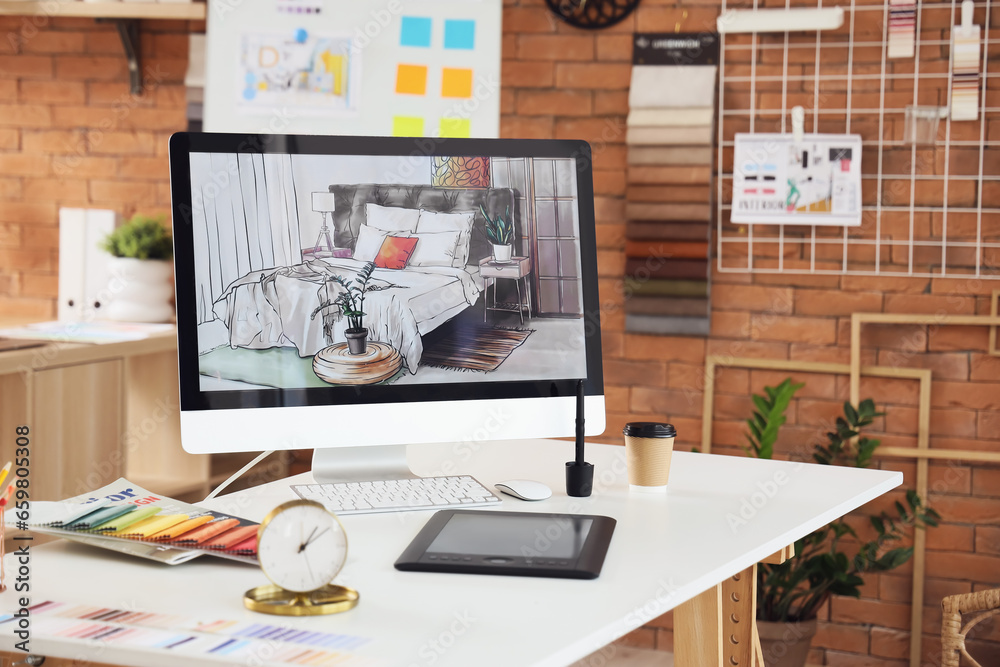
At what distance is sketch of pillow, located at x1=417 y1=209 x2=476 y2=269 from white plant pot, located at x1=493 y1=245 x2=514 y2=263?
0.04 m

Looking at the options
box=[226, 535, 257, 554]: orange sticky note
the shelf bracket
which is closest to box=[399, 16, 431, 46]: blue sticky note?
the shelf bracket

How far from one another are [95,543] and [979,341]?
85.6 inches

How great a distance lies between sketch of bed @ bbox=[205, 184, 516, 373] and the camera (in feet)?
4.54

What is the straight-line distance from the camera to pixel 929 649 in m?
2.55

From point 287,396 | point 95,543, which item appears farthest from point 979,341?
point 95,543

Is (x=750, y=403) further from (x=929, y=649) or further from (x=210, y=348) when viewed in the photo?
(x=210, y=348)

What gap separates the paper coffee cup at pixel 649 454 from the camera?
145 centimetres

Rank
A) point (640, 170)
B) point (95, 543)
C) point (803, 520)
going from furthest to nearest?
point (640, 170)
point (803, 520)
point (95, 543)

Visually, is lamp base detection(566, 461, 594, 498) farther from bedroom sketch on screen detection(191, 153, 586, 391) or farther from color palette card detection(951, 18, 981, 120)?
color palette card detection(951, 18, 981, 120)

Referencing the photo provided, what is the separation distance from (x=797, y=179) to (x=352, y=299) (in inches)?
61.2

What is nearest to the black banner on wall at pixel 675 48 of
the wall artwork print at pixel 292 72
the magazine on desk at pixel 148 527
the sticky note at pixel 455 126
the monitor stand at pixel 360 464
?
the sticky note at pixel 455 126

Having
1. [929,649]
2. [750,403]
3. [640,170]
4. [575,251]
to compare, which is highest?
[640,170]

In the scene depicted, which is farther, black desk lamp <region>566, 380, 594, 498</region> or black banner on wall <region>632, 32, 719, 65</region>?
black banner on wall <region>632, 32, 719, 65</region>

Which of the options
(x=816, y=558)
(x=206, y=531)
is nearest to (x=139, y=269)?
(x=206, y=531)
